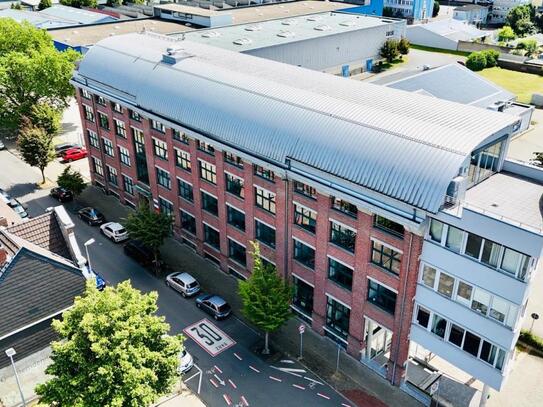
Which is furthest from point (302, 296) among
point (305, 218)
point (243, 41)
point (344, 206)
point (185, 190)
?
point (243, 41)

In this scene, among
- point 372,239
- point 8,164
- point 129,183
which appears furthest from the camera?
point 8,164

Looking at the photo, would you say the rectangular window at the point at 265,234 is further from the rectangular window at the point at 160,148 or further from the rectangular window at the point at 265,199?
the rectangular window at the point at 160,148

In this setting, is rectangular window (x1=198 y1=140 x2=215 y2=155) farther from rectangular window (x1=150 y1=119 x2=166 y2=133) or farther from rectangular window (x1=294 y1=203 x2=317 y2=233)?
rectangular window (x1=294 y1=203 x2=317 y2=233)

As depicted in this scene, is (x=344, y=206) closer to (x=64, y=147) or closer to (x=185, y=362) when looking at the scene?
(x=185, y=362)

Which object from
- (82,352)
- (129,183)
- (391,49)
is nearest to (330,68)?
(391,49)

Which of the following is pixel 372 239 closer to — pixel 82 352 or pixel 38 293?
pixel 82 352

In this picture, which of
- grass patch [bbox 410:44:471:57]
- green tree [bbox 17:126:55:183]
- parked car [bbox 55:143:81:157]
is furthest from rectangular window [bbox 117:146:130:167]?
grass patch [bbox 410:44:471:57]
